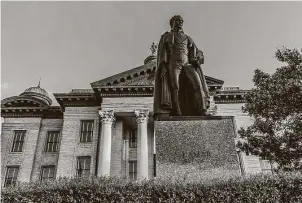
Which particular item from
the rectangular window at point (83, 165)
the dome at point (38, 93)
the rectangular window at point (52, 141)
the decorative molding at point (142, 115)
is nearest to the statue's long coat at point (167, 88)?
the decorative molding at point (142, 115)

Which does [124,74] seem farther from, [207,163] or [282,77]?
[207,163]

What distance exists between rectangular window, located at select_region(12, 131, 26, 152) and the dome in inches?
→ 185

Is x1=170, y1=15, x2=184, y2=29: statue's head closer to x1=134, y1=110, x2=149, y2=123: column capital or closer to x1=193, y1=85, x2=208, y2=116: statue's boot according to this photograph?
x1=193, y1=85, x2=208, y2=116: statue's boot

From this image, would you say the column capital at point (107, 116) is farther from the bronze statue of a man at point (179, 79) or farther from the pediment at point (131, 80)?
the bronze statue of a man at point (179, 79)

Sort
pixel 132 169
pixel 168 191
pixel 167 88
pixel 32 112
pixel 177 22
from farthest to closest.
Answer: pixel 32 112, pixel 132 169, pixel 177 22, pixel 167 88, pixel 168 191

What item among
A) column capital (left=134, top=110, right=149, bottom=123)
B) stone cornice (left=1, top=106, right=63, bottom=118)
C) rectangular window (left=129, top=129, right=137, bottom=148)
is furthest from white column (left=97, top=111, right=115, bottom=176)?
stone cornice (left=1, top=106, right=63, bottom=118)

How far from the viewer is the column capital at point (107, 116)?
31.0 meters

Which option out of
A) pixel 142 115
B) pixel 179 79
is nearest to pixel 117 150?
pixel 142 115

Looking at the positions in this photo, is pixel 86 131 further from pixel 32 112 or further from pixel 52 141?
pixel 32 112

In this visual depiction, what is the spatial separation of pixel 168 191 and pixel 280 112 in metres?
14.3

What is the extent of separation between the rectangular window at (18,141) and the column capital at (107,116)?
9.73m

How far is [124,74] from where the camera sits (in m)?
33.3

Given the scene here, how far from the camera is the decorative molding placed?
3094 cm

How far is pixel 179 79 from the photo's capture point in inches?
322
